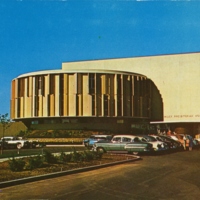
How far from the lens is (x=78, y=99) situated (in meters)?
58.4

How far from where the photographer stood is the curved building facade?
192 feet

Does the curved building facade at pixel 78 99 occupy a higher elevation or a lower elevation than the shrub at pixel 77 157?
higher

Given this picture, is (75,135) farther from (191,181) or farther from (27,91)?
(191,181)

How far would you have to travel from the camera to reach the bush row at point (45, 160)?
16283 millimetres

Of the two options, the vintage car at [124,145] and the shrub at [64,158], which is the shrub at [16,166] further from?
the vintage car at [124,145]

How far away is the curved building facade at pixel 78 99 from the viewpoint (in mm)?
58531

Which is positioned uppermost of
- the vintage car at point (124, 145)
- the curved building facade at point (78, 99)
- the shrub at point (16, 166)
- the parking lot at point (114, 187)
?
the curved building facade at point (78, 99)

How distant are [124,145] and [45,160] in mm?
10550

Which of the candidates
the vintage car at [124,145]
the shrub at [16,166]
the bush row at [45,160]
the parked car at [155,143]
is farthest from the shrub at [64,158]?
the parked car at [155,143]

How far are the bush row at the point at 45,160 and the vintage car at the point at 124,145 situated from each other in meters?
5.66

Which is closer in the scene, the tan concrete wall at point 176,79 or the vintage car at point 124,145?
the vintage car at point 124,145

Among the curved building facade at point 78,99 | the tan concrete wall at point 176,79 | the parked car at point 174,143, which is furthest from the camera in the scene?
the tan concrete wall at point 176,79

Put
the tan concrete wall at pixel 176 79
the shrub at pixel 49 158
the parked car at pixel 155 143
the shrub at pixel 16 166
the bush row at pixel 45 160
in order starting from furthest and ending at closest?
the tan concrete wall at pixel 176 79, the parked car at pixel 155 143, the shrub at pixel 49 158, the bush row at pixel 45 160, the shrub at pixel 16 166

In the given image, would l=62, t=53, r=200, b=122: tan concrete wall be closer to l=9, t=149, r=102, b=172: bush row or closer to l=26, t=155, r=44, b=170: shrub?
l=9, t=149, r=102, b=172: bush row
